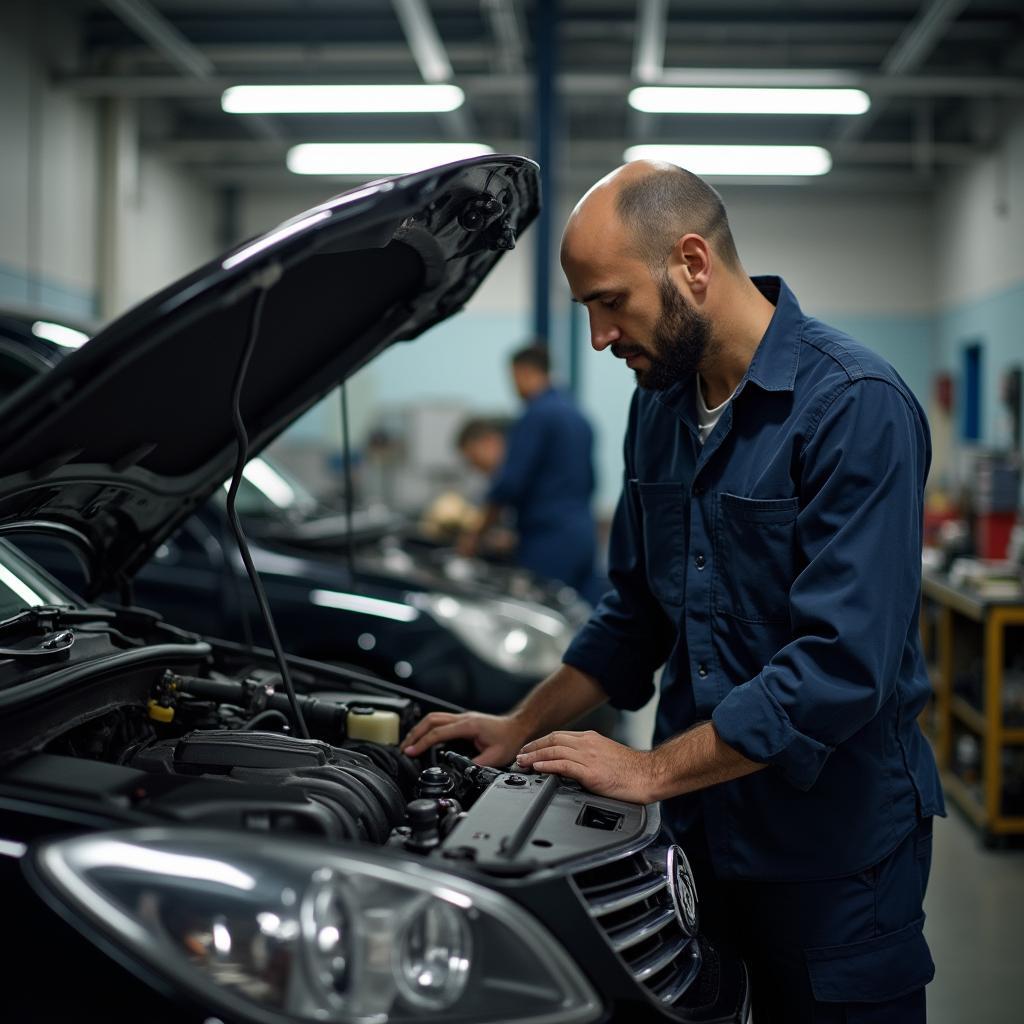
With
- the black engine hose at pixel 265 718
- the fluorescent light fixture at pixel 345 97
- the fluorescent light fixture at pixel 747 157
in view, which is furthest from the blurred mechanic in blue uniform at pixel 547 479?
the fluorescent light fixture at pixel 747 157

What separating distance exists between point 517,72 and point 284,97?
1845 millimetres

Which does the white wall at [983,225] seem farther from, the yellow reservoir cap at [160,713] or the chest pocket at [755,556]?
the yellow reservoir cap at [160,713]

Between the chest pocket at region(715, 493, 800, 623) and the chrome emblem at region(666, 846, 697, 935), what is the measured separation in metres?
0.35

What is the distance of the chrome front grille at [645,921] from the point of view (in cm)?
124

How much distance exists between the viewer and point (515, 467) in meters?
5.48

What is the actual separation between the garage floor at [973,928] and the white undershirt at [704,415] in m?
1.39

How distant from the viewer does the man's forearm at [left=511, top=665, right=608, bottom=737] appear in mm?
1850

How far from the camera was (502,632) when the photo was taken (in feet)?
12.4

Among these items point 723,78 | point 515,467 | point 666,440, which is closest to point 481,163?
point 666,440

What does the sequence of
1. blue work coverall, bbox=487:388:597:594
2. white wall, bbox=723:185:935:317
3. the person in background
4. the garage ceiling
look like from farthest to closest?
white wall, bbox=723:185:935:317, the garage ceiling, the person in background, blue work coverall, bbox=487:388:597:594

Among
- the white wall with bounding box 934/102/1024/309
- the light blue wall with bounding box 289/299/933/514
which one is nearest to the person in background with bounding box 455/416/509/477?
the white wall with bounding box 934/102/1024/309

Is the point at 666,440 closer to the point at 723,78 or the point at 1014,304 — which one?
the point at 723,78

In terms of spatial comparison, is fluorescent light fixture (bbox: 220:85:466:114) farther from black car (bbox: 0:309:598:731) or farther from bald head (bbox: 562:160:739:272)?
bald head (bbox: 562:160:739:272)

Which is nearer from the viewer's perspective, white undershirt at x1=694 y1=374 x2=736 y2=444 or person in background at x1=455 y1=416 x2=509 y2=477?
white undershirt at x1=694 y1=374 x2=736 y2=444
